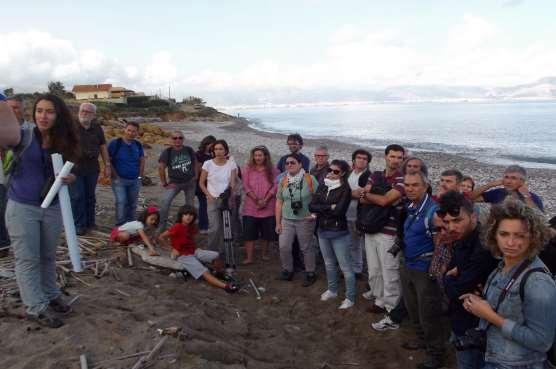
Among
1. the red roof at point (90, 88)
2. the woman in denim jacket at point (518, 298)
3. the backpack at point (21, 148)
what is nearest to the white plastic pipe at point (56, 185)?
the backpack at point (21, 148)

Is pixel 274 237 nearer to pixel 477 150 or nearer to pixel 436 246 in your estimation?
pixel 436 246

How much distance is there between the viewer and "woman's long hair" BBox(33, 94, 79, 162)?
378 cm

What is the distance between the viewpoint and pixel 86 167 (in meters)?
6.66

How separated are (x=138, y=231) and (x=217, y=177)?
143 centimetres

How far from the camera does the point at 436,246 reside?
387 centimetres

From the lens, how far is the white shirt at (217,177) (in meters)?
6.75

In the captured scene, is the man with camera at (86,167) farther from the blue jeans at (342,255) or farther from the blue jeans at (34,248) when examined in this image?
the blue jeans at (342,255)

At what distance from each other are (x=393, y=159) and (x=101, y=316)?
3.59m

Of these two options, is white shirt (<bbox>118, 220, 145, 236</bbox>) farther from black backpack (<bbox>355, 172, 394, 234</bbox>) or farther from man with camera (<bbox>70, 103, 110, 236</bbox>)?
black backpack (<bbox>355, 172, 394, 234</bbox>)

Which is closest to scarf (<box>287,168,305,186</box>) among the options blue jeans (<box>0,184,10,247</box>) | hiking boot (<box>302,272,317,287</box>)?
hiking boot (<box>302,272,317,287</box>)

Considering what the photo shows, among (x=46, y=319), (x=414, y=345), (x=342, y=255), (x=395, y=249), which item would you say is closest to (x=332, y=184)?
(x=342, y=255)

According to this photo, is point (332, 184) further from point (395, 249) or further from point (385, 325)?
point (385, 325)

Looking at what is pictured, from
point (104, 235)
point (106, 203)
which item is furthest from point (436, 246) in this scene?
point (106, 203)

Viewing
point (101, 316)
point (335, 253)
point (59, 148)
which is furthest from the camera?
point (335, 253)
